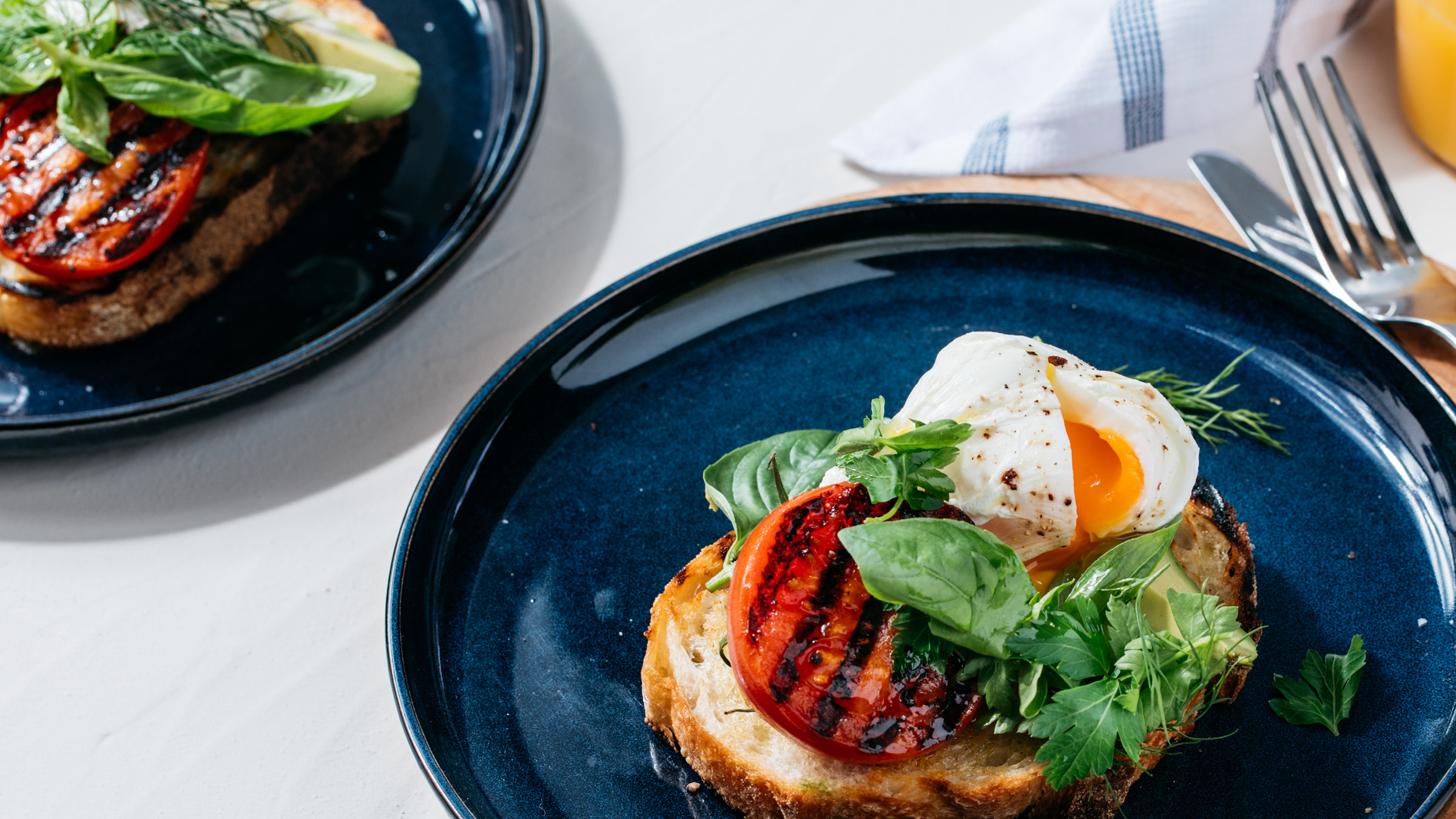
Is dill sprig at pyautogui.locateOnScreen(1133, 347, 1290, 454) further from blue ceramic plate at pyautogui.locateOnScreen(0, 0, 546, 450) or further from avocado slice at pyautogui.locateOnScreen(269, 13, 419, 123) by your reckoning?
avocado slice at pyautogui.locateOnScreen(269, 13, 419, 123)

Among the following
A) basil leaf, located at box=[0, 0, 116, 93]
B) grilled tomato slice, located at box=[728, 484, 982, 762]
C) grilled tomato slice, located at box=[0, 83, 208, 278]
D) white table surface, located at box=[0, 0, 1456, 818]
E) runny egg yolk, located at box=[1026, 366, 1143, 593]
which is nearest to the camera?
grilled tomato slice, located at box=[728, 484, 982, 762]

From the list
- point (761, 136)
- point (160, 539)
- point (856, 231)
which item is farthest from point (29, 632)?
point (761, 136)

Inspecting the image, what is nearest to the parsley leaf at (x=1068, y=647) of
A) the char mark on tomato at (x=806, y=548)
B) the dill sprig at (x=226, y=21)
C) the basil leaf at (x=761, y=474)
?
the char mark on tomato at (x=806, y=548)

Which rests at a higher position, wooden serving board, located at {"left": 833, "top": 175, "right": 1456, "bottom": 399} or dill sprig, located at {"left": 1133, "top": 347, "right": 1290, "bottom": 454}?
wooden serving board, located at {"left": 833, "top": 175, "right": 1456, "bottom": 399}

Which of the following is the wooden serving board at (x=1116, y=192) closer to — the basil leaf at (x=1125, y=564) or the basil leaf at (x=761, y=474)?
the basil leaf at (x=761, y=474)

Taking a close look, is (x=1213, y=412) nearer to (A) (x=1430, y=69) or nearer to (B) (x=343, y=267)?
(A) (x=1430, y=69)

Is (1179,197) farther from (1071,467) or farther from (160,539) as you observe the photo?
(160,539)

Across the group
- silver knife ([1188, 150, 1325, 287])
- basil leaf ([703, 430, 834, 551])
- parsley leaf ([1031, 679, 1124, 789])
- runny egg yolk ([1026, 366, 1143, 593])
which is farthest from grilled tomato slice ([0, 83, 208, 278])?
silver knife ([1188, 150, 1325, 287])
